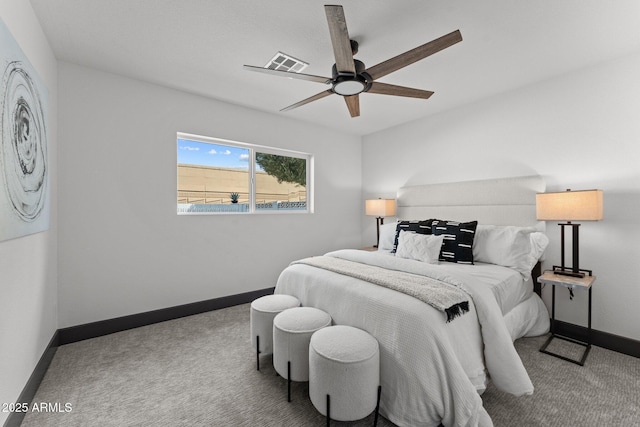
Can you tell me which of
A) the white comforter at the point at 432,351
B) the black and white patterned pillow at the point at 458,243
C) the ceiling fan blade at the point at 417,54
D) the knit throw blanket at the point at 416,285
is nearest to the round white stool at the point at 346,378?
the white comforter at the point at 432,351

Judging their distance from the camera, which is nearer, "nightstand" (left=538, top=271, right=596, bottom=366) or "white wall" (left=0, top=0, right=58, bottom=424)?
"white wall" (left=0, top=0, right=58, bottom=424)

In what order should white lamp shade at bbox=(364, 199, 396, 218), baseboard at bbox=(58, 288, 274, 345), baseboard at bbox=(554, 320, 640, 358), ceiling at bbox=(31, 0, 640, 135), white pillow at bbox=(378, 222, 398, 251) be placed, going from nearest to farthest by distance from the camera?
ceiling at bbox=(31, 0, 640, 135), baseboard at bbox=(554, 320, 640, 358), baseboard at bbox=(58, 288, 274, 345), white pillow at bbox=(378, 222, 398, 251), white lamp shade at bbox=(364, 199, 396, 218)

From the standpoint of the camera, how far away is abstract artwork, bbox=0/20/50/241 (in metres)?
1.37

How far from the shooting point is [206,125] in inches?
132

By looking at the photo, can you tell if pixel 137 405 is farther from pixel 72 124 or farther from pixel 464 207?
pixel 464 207

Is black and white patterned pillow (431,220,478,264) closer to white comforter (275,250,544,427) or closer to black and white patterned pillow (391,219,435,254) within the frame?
black and white patterned pillow (391,219,435,254)

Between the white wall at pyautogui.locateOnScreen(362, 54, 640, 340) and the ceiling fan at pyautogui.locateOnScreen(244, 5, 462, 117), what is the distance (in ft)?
4.96

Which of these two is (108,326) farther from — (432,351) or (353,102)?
(353,102)

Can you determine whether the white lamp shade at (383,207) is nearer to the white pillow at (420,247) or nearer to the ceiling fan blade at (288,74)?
the white pillow at (420,247)

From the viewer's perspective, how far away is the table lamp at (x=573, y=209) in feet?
7.32

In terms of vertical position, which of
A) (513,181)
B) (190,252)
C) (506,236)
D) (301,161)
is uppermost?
(301,161)

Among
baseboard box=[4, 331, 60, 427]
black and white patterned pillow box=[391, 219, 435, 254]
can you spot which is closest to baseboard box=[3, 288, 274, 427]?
baseboard box=[4, 331, 60, 427]

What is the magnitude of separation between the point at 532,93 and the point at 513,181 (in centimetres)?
96

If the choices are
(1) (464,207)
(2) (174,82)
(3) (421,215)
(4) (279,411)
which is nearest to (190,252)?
(2) (174,82)
